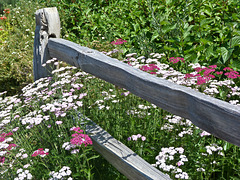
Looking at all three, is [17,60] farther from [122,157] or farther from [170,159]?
[170,159]

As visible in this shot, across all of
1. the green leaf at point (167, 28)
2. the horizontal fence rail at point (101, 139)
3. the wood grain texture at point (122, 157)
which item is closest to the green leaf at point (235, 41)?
the green leaf at point (167, 28)

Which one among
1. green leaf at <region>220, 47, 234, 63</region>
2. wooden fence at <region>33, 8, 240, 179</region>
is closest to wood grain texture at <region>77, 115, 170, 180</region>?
wooden fence at <region>33, 8, 240, 179</region>

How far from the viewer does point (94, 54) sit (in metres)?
2.93

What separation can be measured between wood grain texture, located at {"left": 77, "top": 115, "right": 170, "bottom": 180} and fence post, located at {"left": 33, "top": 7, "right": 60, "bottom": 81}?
132 cm

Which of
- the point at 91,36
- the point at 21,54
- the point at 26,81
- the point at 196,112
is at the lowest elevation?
the point at 26,81

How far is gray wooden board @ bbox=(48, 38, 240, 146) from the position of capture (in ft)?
5.00

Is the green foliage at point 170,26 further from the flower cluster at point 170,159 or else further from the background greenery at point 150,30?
the flower cluster at point 170,159

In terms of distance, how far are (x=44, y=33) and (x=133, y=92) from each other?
2.09m

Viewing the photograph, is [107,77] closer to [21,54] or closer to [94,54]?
[94,54]

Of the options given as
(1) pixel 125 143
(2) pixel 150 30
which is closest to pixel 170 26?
(2) pixel 150 30

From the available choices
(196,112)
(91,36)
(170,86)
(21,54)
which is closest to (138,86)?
(170,86)

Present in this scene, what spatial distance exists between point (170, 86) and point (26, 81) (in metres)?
4.55

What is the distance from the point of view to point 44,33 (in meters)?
3.80

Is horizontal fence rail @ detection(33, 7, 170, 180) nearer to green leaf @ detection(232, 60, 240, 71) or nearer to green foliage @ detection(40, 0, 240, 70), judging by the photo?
green foliage @ detection(40, 0, 240, 70)
